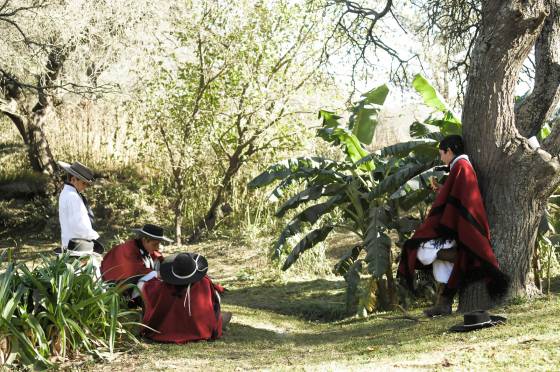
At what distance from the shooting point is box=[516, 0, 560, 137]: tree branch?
352 inches

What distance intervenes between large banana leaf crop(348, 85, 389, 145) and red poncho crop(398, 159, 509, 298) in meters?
2.69

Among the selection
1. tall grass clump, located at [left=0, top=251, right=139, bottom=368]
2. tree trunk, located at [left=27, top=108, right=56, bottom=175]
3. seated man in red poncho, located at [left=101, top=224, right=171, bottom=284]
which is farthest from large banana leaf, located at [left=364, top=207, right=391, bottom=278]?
tree trunk, located at [left=27, top=108, right=56, bottom=175]

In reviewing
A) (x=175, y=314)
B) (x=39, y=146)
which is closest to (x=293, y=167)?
(x=175, y=314)

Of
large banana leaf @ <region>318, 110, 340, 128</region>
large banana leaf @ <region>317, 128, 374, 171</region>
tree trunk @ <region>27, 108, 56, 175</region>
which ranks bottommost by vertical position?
large banana leaf @ <region>317, 128, 374, 171</region>

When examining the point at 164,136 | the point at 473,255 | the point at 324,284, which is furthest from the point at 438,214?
the point at 164,136

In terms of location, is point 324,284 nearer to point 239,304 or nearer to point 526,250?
point 239,304

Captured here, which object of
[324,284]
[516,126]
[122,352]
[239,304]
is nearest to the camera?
[122,352]

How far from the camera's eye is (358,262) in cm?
1003

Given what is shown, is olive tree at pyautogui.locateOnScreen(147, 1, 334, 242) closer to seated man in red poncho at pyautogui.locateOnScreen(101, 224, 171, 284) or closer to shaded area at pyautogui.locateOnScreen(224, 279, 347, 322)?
shaded area at pyautogui.locateOnScreen(224, 279, 347, 322)

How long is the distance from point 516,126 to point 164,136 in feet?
27.4

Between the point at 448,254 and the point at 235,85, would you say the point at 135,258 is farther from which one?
the point at 235,85

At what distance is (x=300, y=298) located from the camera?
11.7 meters

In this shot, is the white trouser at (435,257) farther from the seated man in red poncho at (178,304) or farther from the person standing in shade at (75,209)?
the person standing in shade at (75,209)

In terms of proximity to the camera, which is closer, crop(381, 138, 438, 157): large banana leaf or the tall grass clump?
the tall grass clump
